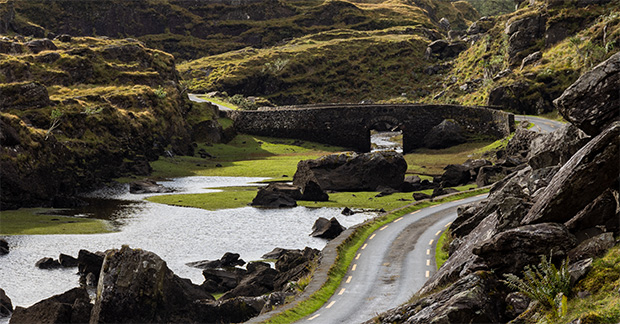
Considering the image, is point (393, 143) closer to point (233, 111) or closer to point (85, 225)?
point (233, 111)

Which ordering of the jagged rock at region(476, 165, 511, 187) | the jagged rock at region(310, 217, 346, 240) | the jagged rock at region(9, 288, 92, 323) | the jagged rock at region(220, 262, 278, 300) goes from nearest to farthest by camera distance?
the jagged rock at region(9, 288, 92, 323)
the jagged rock at region(220, 262, 278, 300)
the jagged rock at region(310, 217, 346, 240)
the jagged rock at region(476, 165, 511, 187)

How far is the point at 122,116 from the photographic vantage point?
11712 centimetres

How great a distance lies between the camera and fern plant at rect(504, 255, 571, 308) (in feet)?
71.0

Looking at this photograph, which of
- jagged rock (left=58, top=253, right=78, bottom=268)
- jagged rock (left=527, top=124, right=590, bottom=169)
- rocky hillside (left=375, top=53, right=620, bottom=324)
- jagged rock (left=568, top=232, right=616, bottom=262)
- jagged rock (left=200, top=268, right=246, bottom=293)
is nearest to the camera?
rocky hillside (left=375, top=53, right=620, bottom=324)

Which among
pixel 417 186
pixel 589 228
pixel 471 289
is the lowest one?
pixel 417 186

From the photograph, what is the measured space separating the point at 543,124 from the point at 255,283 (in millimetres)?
74280

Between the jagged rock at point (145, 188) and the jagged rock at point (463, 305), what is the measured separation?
71.7m

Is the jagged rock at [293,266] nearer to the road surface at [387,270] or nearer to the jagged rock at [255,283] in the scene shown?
the jagged rock at [255,283]

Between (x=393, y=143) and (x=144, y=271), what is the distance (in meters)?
133

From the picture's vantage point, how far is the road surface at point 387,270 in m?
33.1

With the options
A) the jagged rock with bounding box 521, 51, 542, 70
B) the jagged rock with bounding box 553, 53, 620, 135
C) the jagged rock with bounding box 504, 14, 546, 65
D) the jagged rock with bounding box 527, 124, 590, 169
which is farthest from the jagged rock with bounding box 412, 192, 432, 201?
the jagged rock with bounding box 504, 14, 546, 65

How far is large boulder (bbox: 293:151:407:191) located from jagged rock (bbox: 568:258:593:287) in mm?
67373

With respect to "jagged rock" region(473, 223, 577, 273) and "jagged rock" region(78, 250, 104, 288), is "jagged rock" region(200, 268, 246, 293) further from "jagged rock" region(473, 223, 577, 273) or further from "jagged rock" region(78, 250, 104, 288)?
"jagged rock" region(473, 223, 577, 273)

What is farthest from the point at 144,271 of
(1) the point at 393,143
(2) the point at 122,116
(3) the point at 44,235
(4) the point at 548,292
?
(1) the point at 393,143
